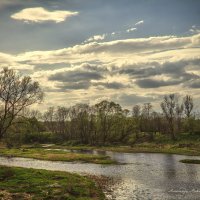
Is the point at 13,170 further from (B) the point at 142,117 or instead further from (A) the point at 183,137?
(B) the point at 142,117

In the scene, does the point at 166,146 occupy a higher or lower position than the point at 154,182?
higher

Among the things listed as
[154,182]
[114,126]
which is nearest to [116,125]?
[114,126]

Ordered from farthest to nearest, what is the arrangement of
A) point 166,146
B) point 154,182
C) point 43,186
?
point 166,146
point 154,182
point 43,186

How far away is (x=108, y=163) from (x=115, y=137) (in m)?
82.3

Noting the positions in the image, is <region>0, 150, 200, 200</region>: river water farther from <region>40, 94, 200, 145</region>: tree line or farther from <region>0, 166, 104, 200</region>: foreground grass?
<region>40, 94, 200, 145</region>: tree line

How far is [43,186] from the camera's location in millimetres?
44062

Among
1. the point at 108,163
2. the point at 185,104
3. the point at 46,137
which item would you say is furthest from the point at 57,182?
the point at 185,104

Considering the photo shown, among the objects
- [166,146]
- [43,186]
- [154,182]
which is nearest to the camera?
[43,186]

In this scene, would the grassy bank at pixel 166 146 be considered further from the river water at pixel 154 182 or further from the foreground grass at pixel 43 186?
the foreground grass at pixel 43 186

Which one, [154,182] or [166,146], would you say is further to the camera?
[166,146]

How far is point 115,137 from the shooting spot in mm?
164875

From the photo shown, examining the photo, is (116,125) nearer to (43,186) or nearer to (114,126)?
(114,126)

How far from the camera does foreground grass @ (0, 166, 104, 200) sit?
39625 millimetres

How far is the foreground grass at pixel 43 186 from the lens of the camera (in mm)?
39625
